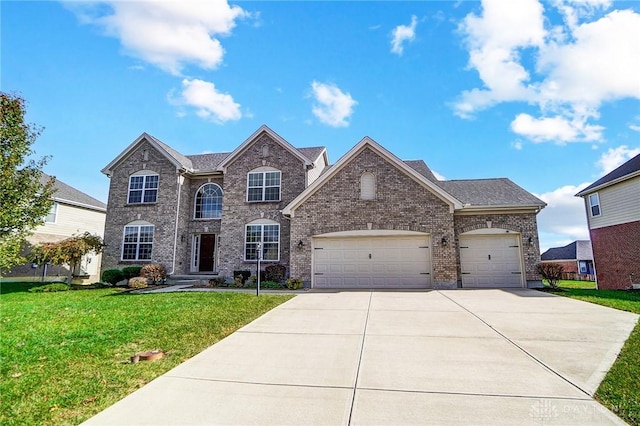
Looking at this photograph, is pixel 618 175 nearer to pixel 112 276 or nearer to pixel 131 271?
pixel 131 271

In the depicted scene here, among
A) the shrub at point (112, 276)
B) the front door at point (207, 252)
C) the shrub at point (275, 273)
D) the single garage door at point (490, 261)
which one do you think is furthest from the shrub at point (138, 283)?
the single garage door at point (490, 261)

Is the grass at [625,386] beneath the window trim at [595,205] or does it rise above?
beneath

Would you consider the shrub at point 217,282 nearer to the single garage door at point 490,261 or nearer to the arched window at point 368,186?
the arched window at point 368,186

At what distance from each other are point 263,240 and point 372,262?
6.22 metres

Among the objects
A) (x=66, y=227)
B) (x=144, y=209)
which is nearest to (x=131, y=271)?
(x=144, y=209)

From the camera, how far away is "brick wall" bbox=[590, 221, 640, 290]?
1709cm

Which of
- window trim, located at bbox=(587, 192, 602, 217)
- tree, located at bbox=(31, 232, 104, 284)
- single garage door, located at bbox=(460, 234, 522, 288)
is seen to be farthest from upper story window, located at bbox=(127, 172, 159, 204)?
window trim, located at bbox=(587, 192, 602, 217)

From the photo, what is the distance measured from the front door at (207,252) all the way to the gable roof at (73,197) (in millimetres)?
11133

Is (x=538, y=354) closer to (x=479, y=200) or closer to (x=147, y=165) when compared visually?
(x=479, y=200)

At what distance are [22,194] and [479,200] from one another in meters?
20.9

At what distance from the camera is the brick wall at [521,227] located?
14.5 metres

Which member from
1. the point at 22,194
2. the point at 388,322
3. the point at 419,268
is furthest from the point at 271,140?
the point at 388,322

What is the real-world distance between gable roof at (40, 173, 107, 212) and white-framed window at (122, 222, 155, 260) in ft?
23.8

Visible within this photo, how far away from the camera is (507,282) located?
14.7 meters
